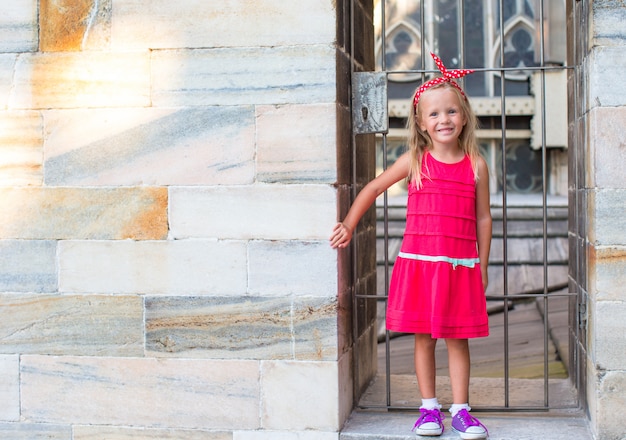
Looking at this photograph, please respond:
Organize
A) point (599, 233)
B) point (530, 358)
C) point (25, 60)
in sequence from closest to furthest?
point (599, 233) < point (25, 60) < point (530, 358)

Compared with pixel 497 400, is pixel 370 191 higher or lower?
higher

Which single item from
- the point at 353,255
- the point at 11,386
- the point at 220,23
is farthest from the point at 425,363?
the point at 11,386

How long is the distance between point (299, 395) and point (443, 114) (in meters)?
1.25

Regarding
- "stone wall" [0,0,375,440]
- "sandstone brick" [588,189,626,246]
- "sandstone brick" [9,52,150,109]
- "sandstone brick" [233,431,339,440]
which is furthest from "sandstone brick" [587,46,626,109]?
"sandstone brick" [9,52,150,109]

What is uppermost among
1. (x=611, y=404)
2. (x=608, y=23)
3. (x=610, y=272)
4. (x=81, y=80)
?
(x=608, y=23)

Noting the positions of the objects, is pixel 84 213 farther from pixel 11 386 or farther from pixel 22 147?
pixel 11 386

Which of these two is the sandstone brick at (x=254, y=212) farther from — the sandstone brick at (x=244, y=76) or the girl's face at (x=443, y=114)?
the girl's face at (x=443, y=114)

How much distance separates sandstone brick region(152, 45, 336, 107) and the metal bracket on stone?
31 centimetres

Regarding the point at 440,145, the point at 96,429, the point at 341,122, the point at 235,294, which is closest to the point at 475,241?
the point at 440,145

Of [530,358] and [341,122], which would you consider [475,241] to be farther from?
[530,358]

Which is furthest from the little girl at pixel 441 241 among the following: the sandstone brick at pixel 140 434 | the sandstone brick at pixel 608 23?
the sandstone brick at pixel 140 434

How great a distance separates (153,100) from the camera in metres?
3.97

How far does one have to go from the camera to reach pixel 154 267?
397cm

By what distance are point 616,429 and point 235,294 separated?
157cm
